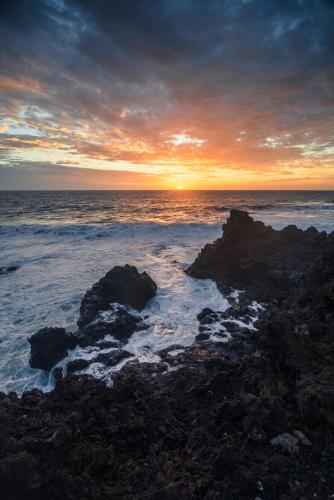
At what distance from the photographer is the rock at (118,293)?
924 centimetres

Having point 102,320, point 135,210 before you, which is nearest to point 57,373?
point 102,320

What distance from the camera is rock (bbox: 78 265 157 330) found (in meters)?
9.24

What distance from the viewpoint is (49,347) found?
7.11 meters

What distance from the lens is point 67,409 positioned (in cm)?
473

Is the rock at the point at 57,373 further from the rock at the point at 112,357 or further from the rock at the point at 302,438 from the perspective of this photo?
the rock at the point at 302,438

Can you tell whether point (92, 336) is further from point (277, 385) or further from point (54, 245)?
point (54, 245)

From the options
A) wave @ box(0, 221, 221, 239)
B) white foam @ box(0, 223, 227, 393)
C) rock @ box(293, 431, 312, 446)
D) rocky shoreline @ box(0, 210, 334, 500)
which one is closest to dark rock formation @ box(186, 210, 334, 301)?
white foam @ box(0, 223, 227, 393)

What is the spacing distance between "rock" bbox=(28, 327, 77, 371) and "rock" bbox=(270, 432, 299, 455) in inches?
210

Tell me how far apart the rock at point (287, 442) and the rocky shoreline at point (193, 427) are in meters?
0.01

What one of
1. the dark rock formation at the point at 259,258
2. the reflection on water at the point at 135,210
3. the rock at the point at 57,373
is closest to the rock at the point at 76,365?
the rock at the point at 57,373

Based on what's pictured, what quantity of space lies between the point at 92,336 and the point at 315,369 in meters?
5.53

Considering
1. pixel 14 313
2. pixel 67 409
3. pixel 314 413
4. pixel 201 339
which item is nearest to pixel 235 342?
pixel 201 339

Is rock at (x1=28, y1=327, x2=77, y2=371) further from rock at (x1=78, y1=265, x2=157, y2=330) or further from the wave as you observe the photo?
the wave

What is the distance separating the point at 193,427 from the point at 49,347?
4422mm
